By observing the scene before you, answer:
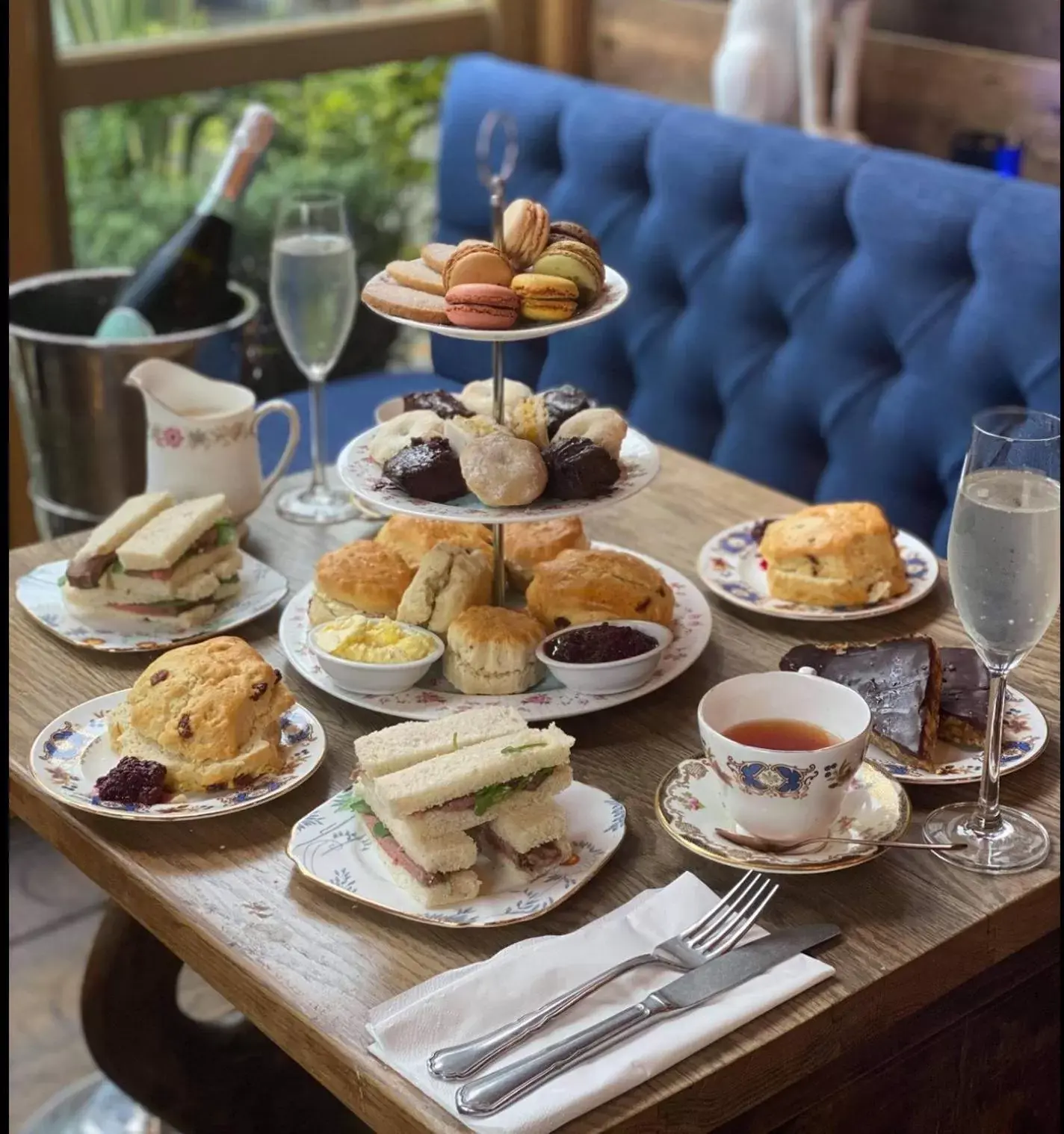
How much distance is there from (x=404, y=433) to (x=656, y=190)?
→ 1205mm

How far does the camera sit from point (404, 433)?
4.15 feet

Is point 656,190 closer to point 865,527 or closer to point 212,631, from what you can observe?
point 865,527

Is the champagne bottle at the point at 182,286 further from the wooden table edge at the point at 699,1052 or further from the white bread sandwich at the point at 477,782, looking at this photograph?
the white bread sandwich at the point at 477,782

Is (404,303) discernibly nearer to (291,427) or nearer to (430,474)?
(430,474)

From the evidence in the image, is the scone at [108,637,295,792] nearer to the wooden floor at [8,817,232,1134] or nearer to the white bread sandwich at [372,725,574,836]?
the white bread sandwich at [372,725,574,836]

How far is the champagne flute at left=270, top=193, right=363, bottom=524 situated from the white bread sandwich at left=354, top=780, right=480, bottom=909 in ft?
2.26

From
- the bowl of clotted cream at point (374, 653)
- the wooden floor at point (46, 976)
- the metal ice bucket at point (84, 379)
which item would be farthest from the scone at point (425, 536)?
the wooden floor at point (46, 976)

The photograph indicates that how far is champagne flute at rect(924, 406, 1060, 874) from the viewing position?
1014 millimetres

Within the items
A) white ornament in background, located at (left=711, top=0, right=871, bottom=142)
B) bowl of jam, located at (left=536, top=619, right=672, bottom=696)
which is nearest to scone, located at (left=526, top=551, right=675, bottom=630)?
bowl of jam, located at (left=536, top=619, right=672, bottom=696)

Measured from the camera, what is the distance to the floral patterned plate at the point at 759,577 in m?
1.39

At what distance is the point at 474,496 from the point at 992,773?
0.43 metres

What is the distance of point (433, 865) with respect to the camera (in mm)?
993

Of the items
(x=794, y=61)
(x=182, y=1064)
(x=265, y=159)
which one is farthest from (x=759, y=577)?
(x=265, y=159)

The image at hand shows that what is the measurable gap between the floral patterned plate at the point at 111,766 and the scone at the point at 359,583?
0.12m
